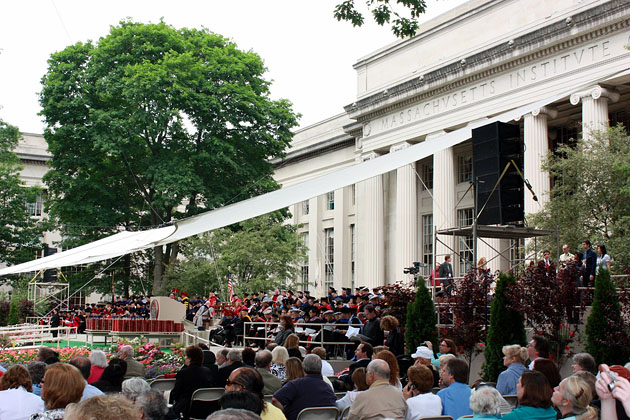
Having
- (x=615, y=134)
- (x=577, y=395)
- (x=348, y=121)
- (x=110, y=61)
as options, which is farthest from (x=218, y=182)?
(x=577, y=395)

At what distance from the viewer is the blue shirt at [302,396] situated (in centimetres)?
802

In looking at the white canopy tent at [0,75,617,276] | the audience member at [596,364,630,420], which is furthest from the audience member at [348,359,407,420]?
the white canopy tent at [0,75,617,276]

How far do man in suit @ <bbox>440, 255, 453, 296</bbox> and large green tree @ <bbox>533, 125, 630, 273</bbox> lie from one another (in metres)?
3.59

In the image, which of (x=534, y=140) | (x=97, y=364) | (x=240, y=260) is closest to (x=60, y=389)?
(x=97, y=364)

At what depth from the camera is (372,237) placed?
4322 cm

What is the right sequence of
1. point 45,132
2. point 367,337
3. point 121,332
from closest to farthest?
point 367,337 < point 121,332 < point 45,132

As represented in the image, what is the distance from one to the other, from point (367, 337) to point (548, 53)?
21184 mm

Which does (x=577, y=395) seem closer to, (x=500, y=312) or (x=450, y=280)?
(x=500, y=312)

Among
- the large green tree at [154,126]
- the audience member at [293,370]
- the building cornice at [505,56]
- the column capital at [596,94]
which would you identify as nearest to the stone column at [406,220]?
the building cornice at [505,56]

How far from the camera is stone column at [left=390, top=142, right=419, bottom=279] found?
4050 cm

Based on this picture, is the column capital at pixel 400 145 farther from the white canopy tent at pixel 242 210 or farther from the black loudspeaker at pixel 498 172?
the white canopy tent at pixel 242 210

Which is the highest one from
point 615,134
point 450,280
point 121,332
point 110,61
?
point 110,61

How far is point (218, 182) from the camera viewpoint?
38.3m

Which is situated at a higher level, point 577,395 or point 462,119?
point 462,119
